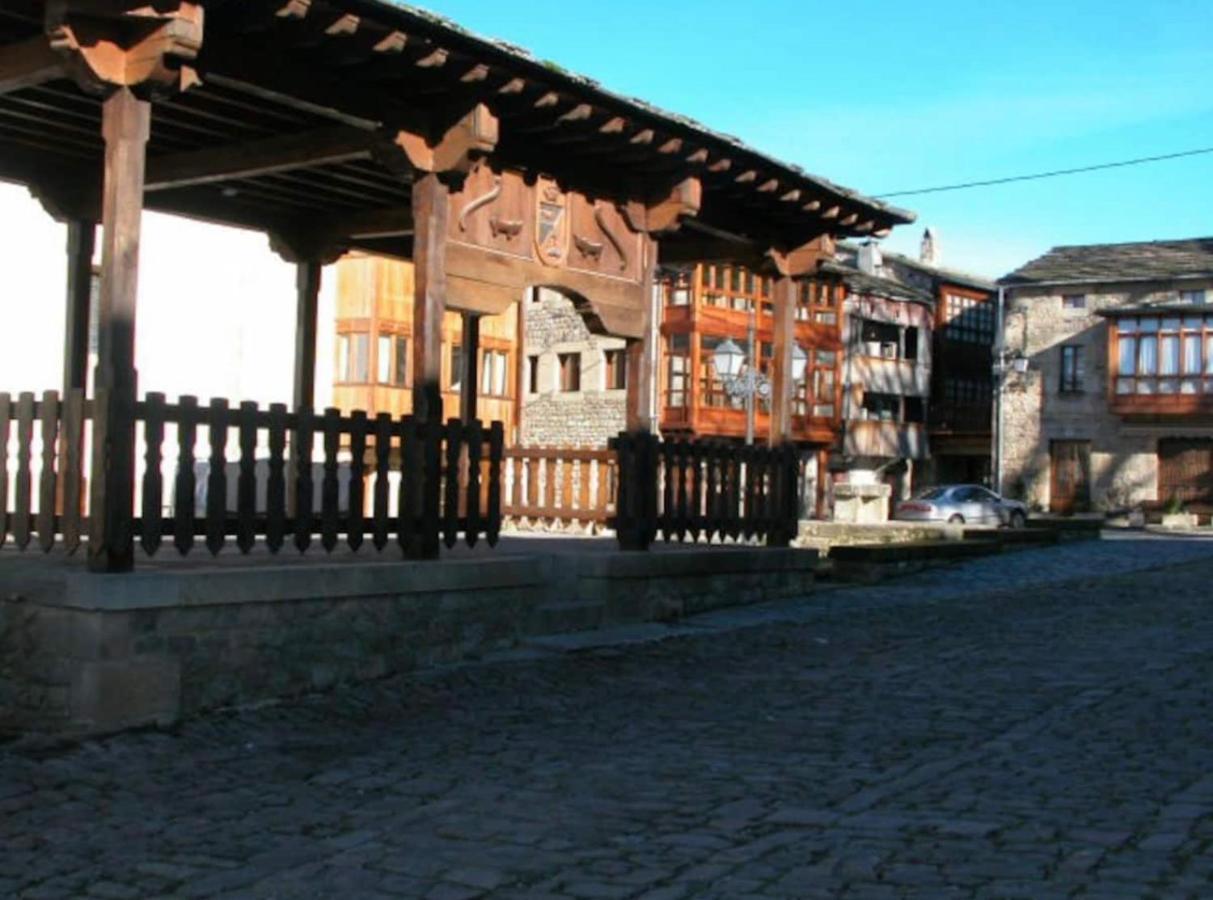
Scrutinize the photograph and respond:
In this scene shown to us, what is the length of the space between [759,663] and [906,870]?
5035mm

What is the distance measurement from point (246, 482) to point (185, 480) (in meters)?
0.46

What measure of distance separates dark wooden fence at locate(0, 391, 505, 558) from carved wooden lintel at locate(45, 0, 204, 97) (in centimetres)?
168

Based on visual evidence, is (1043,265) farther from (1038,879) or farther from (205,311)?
(1038,879)

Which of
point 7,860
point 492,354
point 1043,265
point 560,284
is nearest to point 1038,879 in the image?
point 7,860

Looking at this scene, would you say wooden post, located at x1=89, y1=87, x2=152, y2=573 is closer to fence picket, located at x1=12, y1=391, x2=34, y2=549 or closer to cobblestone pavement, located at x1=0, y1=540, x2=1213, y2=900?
fence picket, located at x1=12, y1=391, x2=34, y2=549

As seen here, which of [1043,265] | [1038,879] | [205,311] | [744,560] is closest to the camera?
[1038,879]

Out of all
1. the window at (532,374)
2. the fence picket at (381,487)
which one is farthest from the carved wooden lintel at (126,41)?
the window at (532,374)

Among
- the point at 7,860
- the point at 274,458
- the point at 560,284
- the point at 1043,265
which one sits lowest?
the point at 7,860

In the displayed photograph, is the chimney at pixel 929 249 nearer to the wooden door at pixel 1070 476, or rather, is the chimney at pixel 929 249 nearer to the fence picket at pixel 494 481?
the wooden door at pixel 1070 476

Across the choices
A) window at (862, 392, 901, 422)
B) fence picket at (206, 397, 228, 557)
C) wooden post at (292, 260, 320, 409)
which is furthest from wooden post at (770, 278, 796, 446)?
window at (862, 392, 901, 422)

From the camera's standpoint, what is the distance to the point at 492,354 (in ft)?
121

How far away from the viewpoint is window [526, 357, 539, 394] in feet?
164

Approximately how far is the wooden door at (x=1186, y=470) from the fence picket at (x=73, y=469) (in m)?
48.2

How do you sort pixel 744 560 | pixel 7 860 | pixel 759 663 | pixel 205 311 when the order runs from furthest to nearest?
1. pixel 205 311
2. pixel 744 560
3. pixel 759 663
4. pixel 7 860
